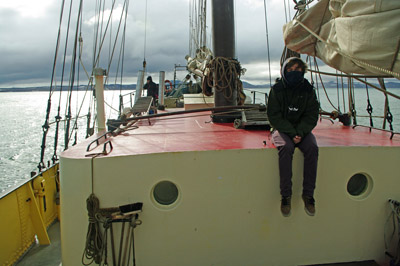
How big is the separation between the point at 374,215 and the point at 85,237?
290cm

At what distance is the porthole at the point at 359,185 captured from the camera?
3.18 m

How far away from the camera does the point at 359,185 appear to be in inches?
129

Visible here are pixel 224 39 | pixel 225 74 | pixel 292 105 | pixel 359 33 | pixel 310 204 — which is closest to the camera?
pixel 359 33

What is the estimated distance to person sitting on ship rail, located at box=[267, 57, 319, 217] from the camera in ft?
9.64

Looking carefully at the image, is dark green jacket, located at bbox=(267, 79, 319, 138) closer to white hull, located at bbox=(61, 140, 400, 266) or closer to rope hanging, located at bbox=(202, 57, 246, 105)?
white hull, located at bbox=(61, 140, 400, 266)

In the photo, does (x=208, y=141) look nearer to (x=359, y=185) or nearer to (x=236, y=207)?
(x=236, y=207)

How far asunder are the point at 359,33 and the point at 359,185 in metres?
1.59

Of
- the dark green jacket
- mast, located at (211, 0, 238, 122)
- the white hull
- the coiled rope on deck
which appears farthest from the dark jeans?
mast, located at (211, 0, 238, 122)

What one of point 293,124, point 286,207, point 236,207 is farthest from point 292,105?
point 236,207

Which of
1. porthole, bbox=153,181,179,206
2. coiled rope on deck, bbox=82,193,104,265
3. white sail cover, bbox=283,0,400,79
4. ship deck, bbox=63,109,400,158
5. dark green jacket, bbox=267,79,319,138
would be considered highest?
white sail cover, bbox=283,0,400,79

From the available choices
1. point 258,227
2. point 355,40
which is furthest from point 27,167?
point 355,40

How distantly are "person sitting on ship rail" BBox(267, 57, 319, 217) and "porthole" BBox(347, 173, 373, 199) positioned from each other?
583 mm

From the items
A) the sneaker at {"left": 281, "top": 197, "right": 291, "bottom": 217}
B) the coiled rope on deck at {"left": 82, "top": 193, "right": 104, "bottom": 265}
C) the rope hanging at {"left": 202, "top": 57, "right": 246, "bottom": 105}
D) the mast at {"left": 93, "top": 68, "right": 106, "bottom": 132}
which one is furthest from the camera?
the rope hanging at {"left": 202, "top": 57, "right": 246, "bottom": 105}

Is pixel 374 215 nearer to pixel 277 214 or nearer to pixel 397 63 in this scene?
pixel 277 214
